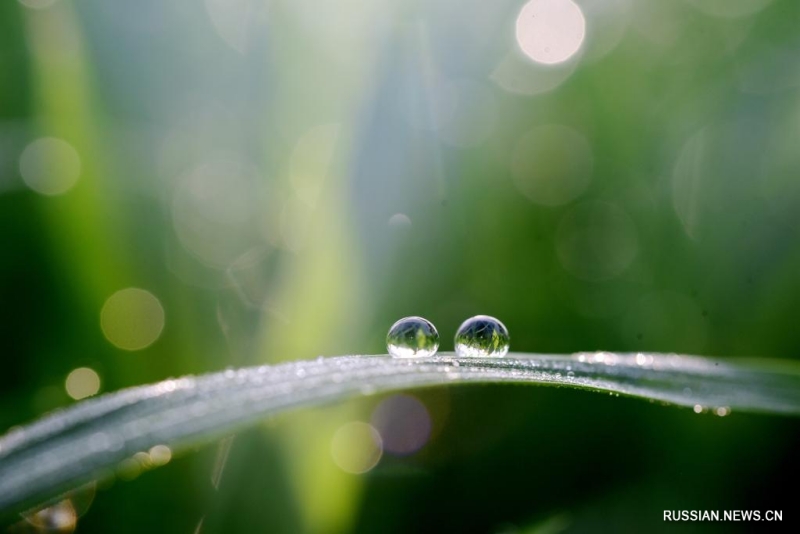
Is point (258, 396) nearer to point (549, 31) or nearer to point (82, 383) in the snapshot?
point (82, 383)

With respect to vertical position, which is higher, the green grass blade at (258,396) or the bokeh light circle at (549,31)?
the bokeh light circle at (549,31)

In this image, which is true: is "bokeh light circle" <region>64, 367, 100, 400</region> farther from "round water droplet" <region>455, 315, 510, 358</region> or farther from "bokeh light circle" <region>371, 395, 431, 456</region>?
"round water droplet" <region>455, 315, 510, 358</region>

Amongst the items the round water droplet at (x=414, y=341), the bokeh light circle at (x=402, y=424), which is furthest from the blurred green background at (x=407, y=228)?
the round water droplet at (x=414, y=341)

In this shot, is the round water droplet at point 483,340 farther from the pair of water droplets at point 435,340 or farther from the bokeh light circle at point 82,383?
the bokeh light circle at point 82,383

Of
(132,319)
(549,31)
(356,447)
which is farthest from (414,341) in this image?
(549,31)

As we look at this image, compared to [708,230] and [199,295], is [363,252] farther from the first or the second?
[708,230]
